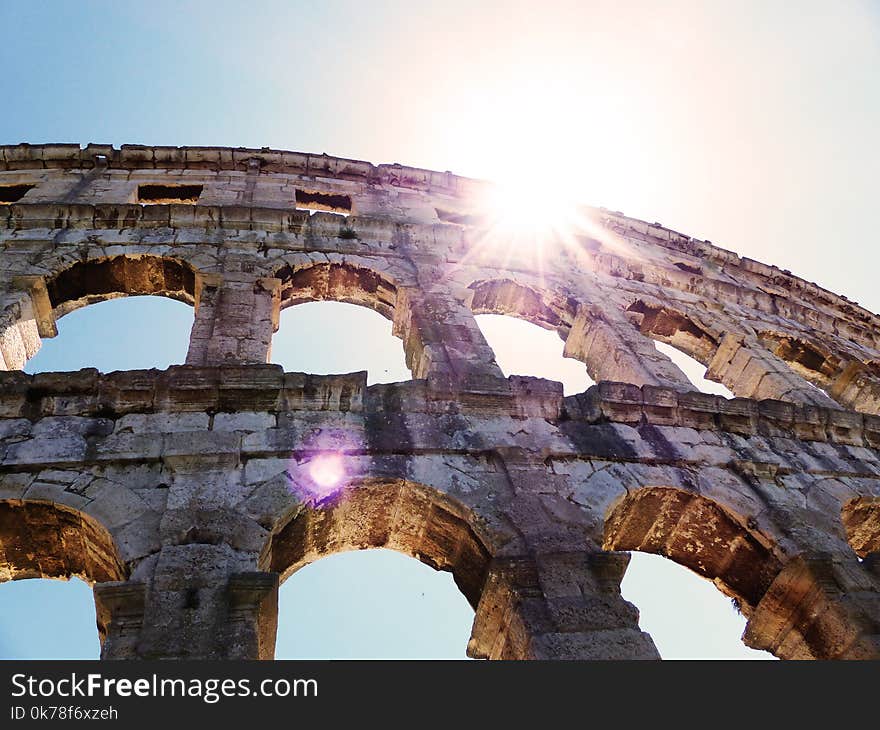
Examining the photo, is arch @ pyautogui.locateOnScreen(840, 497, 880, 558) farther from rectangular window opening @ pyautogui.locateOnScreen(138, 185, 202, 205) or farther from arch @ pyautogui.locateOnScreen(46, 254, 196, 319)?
rectangular window opening @ pyautogui.locateOnScreen(138, 185, 202, 205)

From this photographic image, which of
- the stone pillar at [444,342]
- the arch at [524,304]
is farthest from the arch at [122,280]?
the arch at [524,304]

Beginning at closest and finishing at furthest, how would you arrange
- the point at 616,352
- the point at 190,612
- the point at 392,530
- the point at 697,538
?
the point at 190,612 < the point at 392,530 < the point at 697,538 < the point at 616,352

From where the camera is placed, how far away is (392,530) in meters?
5.71

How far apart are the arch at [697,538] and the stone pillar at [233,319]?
3.80 metres

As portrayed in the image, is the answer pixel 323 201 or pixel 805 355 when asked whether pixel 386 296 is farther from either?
pixel 805 355

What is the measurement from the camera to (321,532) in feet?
18.1

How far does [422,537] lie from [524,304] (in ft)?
17.6

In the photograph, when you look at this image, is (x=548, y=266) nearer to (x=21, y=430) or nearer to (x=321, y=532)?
(x=321, y=532)

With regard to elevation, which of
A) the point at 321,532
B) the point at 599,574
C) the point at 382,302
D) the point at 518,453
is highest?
the point at 382,302

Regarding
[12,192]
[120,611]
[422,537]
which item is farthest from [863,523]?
[12,192]

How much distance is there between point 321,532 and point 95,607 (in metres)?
1.64

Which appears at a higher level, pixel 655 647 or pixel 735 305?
pixel 735 305

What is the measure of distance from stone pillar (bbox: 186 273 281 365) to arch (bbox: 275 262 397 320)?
0.56m

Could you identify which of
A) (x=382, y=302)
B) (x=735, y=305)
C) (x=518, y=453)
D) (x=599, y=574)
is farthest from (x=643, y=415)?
(x=735, y=305)
